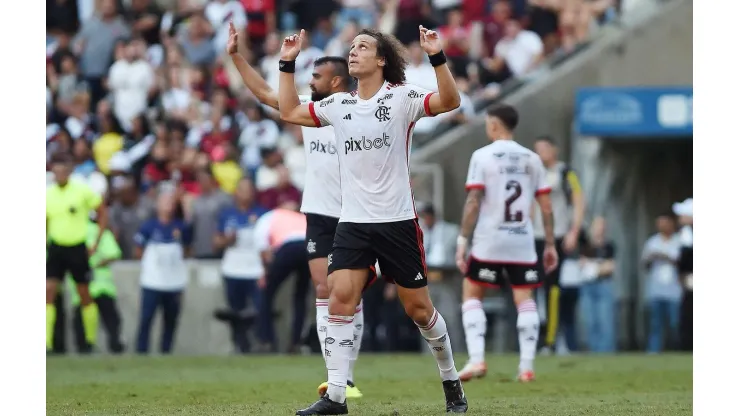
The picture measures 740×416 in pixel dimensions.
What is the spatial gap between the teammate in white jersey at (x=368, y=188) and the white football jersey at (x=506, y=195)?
3778 millimetres

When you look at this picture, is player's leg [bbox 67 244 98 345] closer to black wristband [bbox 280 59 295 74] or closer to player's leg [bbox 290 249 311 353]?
player's leg [bbox 290 249 311 353]

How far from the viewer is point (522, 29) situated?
2280cm

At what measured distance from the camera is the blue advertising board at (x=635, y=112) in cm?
1906

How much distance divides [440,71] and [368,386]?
439 centimetres

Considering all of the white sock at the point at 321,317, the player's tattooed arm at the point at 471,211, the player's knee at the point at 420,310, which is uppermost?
the player's tattooed arm at the point at 471,211

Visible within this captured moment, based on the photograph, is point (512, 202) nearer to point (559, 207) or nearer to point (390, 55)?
point (390, 55)

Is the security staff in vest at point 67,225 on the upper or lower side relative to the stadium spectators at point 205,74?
Answer: lower

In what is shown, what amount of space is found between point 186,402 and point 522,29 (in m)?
14.0

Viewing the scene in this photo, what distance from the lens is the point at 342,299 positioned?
838 centimetres

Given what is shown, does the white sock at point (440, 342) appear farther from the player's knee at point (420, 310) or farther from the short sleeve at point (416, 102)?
the short sleeve at point (416, 102)

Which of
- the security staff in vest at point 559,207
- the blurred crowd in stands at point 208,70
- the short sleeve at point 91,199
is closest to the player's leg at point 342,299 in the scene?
the security staff in vest at point 559,207

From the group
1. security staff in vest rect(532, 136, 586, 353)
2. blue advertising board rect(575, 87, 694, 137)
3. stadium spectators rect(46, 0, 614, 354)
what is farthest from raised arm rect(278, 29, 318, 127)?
blue advertising board rect(575, 87, 694, 137)
